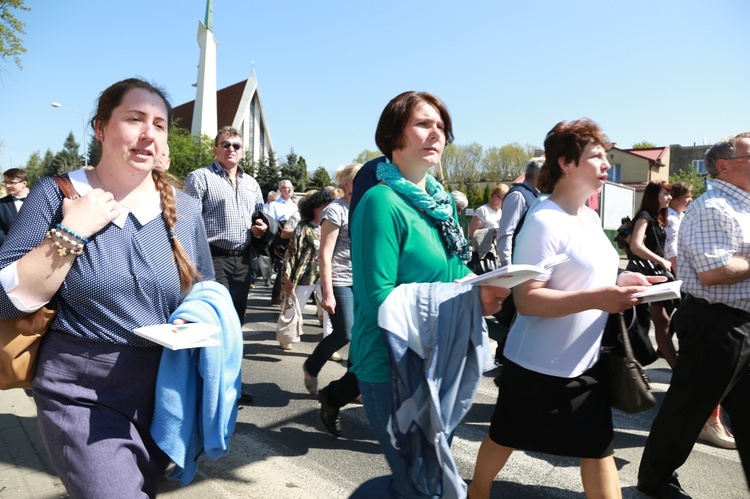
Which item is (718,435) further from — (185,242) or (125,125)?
(125,125)

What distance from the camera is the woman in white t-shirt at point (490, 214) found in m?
8.31

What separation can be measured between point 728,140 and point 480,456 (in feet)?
7.47

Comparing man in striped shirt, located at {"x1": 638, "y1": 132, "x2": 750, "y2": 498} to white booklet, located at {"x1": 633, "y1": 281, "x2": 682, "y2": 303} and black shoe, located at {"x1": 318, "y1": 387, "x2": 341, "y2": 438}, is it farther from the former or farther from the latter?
black shoe, located at {"x1": 318, "y1": 387, "x2": 341, "y2": 438}

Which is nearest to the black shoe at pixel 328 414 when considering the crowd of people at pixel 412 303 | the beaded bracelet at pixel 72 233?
the crowd of people at pixel 412 303

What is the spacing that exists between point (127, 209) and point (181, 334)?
51 cm

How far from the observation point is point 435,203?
2.25 meters

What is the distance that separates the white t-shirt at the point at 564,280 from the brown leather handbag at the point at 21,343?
1859 mm

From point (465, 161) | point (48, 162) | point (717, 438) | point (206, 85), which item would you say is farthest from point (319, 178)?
point (48, 162)

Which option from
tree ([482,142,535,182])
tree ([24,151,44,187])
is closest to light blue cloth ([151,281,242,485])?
tree ([482,142,535,182])

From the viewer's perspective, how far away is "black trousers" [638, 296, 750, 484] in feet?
9.92

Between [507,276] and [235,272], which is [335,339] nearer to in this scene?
[235,272]

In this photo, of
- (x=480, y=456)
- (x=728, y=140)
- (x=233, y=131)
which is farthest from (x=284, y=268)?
(x=728, y=140)

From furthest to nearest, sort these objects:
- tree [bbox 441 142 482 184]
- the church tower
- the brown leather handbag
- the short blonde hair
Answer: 1. tree [bbox 441 142 482 184]
2. the church tower
3. the short blonde hair
4. the brown leather handbag

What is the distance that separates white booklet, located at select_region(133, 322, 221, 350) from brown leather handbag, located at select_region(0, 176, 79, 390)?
30 centimetres
